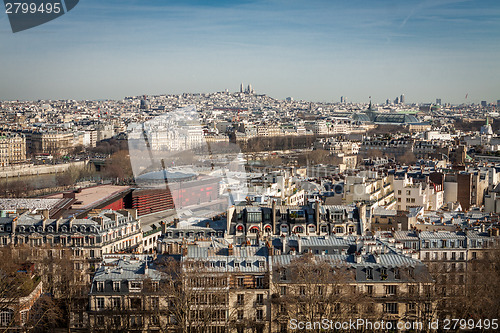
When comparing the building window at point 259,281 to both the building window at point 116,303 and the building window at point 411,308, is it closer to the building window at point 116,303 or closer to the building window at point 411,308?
the building window at point 116,303

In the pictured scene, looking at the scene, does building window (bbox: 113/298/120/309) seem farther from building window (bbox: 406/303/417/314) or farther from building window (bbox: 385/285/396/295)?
building window (bbox: 406/303/417/314)

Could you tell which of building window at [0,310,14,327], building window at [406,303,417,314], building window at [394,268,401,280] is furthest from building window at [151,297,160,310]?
building window at [406,303,417,314]

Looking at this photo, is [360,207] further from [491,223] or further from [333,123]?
[333,123]

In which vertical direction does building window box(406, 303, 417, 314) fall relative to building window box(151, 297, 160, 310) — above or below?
below

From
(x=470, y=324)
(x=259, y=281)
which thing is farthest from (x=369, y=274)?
(x=259, y=281)

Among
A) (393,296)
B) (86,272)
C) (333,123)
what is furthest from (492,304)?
(333,123)

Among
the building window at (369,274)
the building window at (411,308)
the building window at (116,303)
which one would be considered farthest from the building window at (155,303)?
the building window at (411,308)

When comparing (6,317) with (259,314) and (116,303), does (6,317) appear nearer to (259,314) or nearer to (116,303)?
(116,303)

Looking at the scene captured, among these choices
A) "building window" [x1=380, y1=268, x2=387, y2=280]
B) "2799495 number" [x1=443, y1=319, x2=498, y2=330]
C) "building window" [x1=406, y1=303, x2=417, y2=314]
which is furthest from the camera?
"building window" [x1=380, y1=268, x2=387, y2=280]
